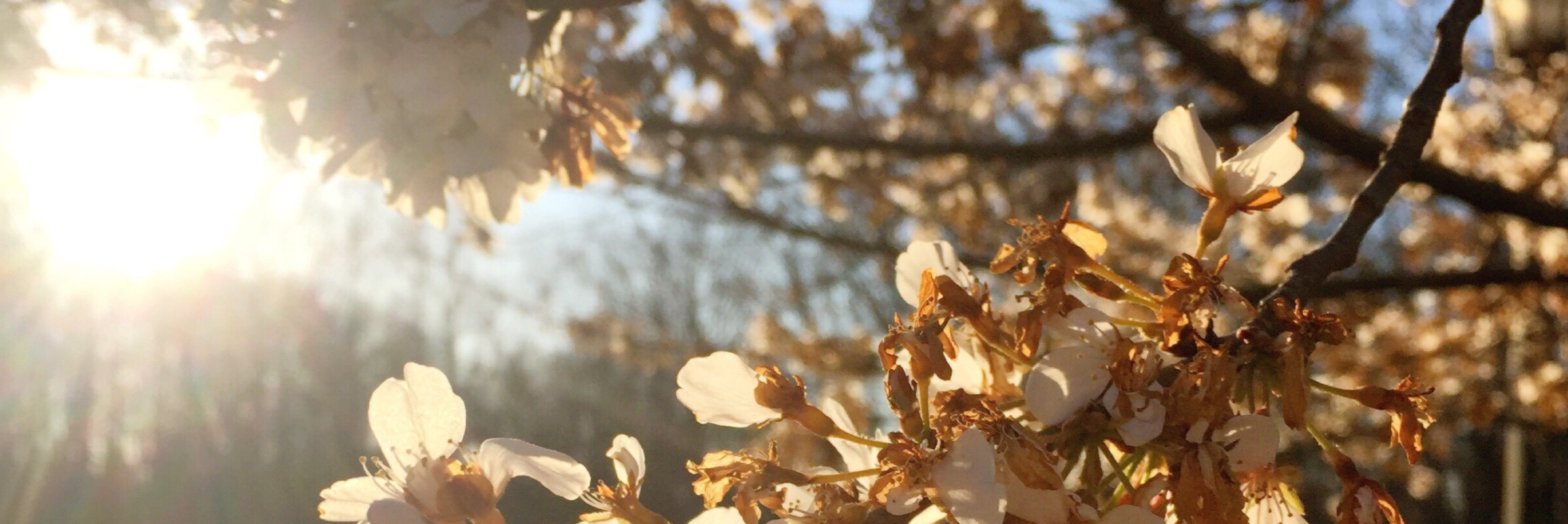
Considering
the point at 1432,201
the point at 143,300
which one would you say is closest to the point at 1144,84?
the point at 1432,201

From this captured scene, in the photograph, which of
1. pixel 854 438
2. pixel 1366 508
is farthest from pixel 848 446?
pixel 1366 508

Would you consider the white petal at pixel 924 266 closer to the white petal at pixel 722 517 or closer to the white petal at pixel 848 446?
Answer: the white petal at pixel 848 446

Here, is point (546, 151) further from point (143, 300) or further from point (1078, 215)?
point (143, 300)

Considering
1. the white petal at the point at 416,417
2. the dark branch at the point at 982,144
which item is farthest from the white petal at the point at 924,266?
the dark branch at the point at 982,144

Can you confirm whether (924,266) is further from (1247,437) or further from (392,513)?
(392,513)

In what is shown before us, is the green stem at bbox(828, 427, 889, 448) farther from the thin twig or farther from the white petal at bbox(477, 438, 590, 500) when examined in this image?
the thin twig

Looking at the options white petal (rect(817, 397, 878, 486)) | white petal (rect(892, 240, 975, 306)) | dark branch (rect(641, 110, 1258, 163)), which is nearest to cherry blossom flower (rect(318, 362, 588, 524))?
white petal (rect(817, 397, 878, 486))

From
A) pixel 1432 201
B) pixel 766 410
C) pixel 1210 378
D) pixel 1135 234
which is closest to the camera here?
pixel 1210 378
